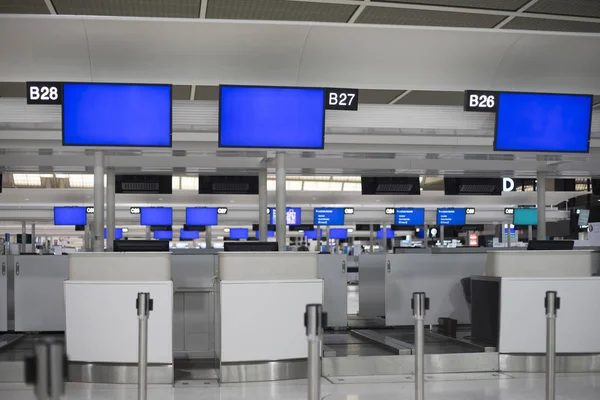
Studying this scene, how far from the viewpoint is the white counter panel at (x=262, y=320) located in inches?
311

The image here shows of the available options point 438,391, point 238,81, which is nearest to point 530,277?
point 438,391

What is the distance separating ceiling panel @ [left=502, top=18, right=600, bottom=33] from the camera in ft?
26.8

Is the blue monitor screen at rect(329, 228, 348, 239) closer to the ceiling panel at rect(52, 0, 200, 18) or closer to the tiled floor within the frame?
the tiled floor

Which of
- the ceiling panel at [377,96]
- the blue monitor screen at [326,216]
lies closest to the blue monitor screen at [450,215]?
the blue monitor screen at [326,216]

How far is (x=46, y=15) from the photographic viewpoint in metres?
8.05

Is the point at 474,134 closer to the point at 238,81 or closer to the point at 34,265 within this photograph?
the point at 238,81

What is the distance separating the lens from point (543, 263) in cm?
886

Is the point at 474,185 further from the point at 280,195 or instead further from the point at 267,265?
the point at 267,265

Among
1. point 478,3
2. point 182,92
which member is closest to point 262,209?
point 182,92

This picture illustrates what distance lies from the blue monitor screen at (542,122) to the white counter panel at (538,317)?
5.49ft

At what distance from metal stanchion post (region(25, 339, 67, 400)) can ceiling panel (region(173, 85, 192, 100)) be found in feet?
26.0

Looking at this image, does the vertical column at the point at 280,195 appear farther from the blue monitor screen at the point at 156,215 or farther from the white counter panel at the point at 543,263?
the blue monitor screen at the point at 156,215

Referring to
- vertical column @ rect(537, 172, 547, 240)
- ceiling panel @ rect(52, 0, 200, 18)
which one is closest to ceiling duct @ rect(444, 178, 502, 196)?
vertical column @ rect(537, 172, 547, 240)

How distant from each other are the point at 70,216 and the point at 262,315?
16420 millimetres
